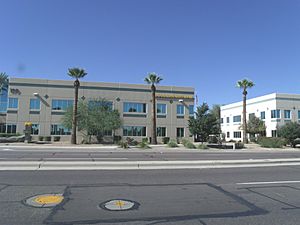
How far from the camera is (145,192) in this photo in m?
8.30

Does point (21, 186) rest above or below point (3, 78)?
below

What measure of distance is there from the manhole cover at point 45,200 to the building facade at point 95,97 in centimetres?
4041

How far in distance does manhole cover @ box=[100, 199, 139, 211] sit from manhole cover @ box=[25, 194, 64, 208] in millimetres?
1167

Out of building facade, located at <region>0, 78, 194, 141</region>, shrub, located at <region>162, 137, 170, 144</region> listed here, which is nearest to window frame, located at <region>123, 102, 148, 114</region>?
building facade, located at <region>0, 78, 194, 141</region>

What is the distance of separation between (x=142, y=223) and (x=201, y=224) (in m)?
1.13

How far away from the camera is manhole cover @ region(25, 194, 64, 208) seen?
22.1ft

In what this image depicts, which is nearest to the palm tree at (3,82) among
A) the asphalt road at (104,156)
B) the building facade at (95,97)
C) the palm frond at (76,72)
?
the building facade at (95,97)

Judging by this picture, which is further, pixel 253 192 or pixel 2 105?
pixel 2 105

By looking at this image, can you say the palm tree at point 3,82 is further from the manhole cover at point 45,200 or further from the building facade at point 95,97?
the manhole cover at point 45,200

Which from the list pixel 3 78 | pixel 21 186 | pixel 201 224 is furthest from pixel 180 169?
pixel 3 78

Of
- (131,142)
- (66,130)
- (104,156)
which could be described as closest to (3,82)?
(66,130)

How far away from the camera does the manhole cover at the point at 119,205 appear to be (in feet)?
21.5

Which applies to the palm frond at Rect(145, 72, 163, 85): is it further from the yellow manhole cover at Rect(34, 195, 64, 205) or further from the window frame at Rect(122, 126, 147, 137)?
the yellow manhole cover at Rect(34, 195, 64, 205)

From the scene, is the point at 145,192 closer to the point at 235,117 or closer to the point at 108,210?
the point at 108,210
